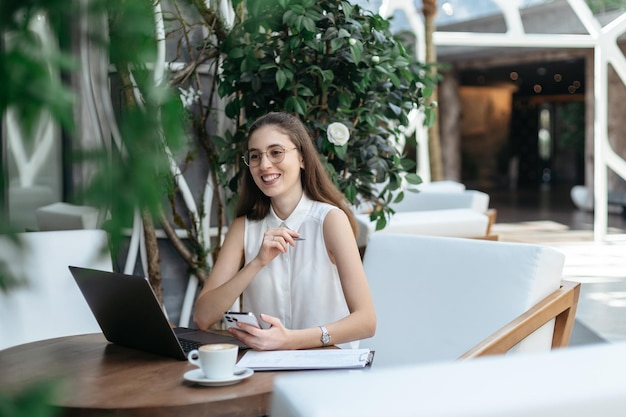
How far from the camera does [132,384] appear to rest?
1.96 meters

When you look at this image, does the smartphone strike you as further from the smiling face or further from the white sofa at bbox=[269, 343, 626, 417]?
the white sofa at bbox=[269, 343, 626, 417]

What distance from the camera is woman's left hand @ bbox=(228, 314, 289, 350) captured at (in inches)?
88.1

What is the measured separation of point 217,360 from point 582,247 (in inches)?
341

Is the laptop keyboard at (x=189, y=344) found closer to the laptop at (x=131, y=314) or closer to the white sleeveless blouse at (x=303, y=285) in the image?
the laptop at (x=131, y=314)

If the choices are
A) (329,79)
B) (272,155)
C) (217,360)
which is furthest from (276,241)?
(329,79)

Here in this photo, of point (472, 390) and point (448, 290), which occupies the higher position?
point (472, 390)

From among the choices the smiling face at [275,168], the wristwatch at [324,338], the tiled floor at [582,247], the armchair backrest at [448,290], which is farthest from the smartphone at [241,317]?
the tiled floor at [582,247]

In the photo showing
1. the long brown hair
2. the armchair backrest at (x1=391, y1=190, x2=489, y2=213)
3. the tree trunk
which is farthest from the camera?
the tree trunk

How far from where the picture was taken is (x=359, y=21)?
412 centimetres

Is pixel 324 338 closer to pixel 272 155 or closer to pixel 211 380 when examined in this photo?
pixel 211 380

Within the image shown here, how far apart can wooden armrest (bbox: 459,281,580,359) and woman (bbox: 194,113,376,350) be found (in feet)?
1.21

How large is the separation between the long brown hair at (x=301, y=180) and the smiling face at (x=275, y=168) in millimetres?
32

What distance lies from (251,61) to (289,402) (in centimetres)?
319

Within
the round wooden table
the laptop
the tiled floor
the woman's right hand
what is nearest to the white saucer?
the round wooden table
